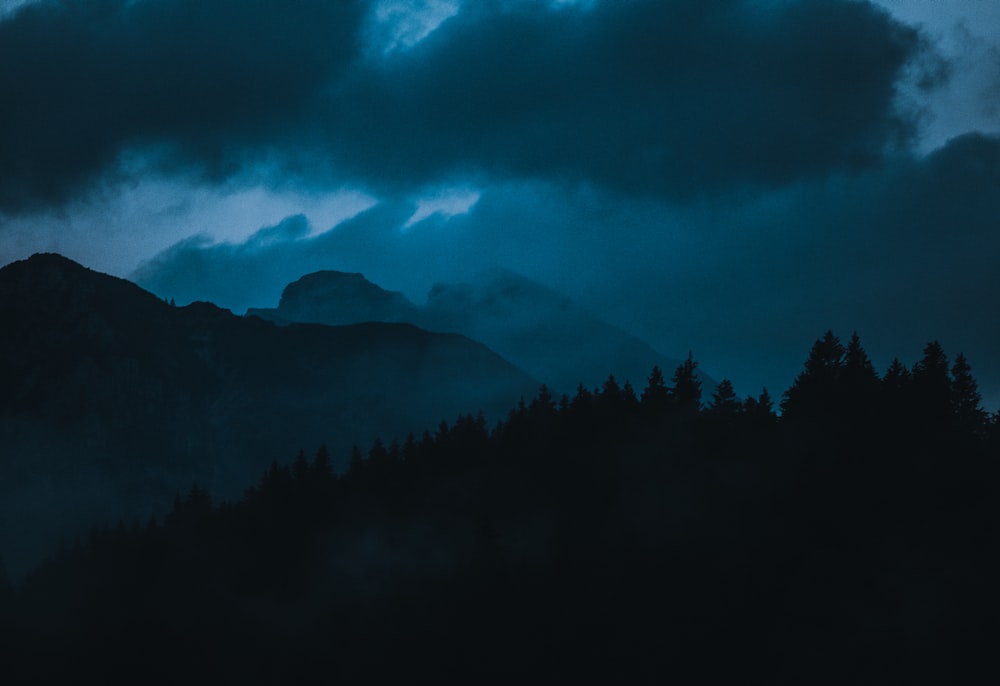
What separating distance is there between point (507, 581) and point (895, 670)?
36.6 meters

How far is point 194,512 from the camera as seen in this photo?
454 ft

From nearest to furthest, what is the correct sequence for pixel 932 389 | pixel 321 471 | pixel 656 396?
pixel 932 389 → pixel 656 396 → pixel 321 471

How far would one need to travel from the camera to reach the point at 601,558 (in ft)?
315

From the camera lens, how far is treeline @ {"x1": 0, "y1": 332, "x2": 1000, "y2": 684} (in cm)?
7912

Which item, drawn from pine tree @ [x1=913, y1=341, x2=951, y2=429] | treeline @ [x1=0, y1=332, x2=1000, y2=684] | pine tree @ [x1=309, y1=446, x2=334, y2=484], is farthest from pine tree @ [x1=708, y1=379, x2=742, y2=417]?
pine tree @ [x1=309, y1=446, x2=334, y2=484]

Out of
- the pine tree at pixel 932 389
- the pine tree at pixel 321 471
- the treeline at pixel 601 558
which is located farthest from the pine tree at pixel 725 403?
the pine tree at pixel 321 471

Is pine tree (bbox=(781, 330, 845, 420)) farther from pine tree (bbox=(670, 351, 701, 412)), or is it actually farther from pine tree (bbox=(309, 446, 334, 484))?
pine tree (bbox=(309, 446, 334, 484))

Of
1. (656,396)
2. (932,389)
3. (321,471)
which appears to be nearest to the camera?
(932,389)

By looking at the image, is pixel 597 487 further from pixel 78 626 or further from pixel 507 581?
pixel 78 626

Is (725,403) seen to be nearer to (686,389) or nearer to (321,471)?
(686,389)

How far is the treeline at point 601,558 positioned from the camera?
79125 millimetres

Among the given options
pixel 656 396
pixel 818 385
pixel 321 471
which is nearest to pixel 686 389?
pixel 656 396

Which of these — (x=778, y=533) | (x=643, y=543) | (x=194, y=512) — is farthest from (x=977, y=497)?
(x=194, y=512)

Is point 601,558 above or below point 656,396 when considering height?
below
